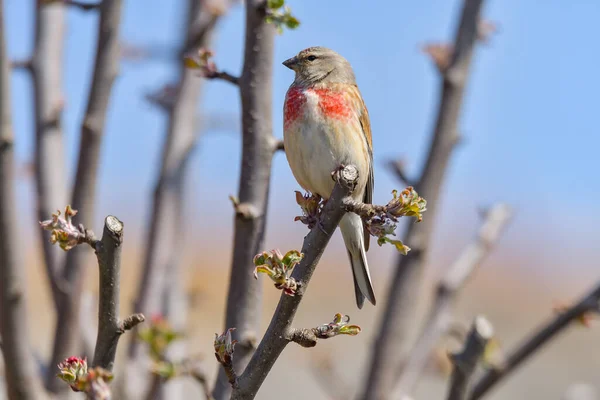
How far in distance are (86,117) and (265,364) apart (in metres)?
1.67

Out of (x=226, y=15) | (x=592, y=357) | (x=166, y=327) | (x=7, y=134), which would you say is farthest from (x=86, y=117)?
(x=592, y=357)

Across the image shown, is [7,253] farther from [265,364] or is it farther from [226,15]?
[226,15]

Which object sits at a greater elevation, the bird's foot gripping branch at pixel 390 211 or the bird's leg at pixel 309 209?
the bird's foot gripping branch at pixel 390 211

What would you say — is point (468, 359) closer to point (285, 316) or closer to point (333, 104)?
point (285, 316)

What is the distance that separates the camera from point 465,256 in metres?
3.95

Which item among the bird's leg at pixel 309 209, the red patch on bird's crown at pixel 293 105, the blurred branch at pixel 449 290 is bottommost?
the blurred branch at pixel 449 290

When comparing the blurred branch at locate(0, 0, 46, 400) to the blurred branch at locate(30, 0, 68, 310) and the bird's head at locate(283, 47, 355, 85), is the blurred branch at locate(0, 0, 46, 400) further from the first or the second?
the bird's head at locate(283, 47, 355, 85)

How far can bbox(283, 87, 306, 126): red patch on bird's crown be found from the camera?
316 cm

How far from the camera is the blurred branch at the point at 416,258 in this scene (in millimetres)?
3439

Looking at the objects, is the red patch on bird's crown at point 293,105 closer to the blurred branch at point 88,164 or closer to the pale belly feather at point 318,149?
the pale belly feather at point 318,149

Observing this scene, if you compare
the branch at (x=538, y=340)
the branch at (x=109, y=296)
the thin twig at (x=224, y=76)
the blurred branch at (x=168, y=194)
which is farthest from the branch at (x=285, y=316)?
the blurred branch at (x=168, y=194)

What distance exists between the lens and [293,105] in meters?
3.19

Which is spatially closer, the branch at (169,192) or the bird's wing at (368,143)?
the bird's wing at (368,143)

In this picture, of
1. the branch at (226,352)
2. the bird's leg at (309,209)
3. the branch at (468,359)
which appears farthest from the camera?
the branch at (468,359)
